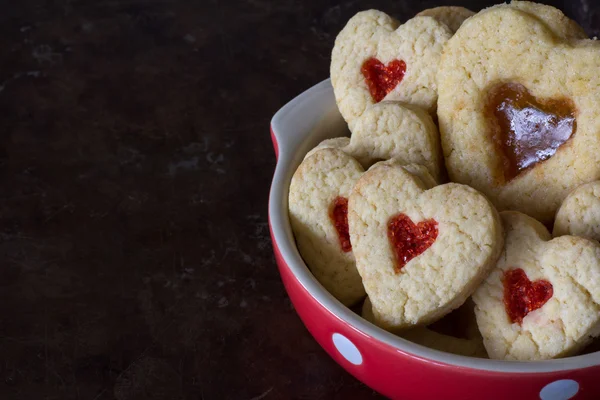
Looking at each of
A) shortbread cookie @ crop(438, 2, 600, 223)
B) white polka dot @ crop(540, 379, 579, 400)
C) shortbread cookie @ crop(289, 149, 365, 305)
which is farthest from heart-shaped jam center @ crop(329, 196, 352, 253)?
white polka dot @ crop(540, 379, 579, 400)

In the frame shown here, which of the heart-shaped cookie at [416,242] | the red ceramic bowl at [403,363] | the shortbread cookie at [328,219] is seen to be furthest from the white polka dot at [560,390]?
the shortbread cookie at [328,219]

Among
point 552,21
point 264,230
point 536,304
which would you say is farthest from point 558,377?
point 264,230

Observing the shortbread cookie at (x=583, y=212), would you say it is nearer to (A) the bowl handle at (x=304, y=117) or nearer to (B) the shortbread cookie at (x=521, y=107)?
(B) the shortbread cookie at (x=521, y=107)

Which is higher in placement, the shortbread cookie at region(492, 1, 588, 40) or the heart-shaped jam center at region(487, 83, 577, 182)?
the shortbread cookie at region(492, 1, 588, 40)

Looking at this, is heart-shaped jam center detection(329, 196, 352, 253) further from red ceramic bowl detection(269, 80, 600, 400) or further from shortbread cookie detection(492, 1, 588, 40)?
shortbread cookie detection(492, 1, 588, 40)

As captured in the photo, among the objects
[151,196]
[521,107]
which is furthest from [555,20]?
[151,196]

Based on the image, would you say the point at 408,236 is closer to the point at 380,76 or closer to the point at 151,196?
the point at 380,76
